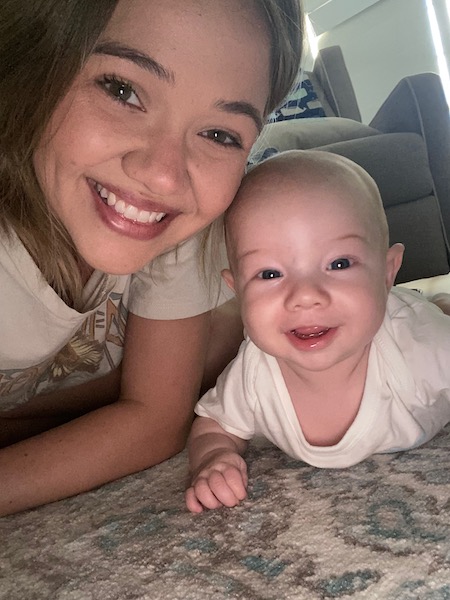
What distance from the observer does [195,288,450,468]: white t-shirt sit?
95 centimetres

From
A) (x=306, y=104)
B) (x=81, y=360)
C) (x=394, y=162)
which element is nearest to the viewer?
(x=81, y=360)

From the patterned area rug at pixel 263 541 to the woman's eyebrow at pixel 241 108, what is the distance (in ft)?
1.64

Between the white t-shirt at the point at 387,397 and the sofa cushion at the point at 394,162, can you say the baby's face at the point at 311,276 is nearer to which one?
the white t-shirt at the point at 387,397

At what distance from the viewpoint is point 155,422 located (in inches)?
42.8

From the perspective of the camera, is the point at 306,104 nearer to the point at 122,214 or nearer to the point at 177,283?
the point at 177,283

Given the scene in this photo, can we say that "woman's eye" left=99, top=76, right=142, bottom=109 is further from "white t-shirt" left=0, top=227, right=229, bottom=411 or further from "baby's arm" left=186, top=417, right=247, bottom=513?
"baby's arm" left=186, top=417, right=247, bottom=513

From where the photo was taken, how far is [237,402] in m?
1.05

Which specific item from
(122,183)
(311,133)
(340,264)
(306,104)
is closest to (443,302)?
(340,264)

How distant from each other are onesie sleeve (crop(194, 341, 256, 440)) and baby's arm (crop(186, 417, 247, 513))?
0.6 inches

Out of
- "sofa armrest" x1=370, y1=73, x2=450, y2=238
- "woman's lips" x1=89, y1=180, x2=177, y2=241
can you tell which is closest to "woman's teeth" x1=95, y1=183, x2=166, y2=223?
"woman's lips" x1=89, y1=180, x2=177, y2=241

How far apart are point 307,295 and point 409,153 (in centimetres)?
164

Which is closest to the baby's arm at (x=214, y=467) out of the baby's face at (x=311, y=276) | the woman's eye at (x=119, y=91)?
the baby's face at (x=311, y=276)

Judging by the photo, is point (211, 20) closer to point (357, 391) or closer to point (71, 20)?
point (71, 20)

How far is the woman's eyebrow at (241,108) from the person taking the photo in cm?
85
